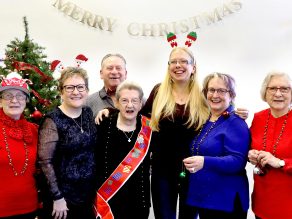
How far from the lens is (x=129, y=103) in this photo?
1866 millimetres

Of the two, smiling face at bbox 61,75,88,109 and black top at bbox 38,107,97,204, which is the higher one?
smiling face at bbox 61,75,88,109

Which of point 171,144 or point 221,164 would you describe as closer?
point 221,164

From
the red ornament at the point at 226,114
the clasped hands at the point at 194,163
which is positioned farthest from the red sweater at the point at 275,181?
the clasped hands at the point at 194,163

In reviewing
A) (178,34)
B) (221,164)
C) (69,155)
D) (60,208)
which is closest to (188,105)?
(221,164)

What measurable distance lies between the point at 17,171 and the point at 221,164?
102 cm

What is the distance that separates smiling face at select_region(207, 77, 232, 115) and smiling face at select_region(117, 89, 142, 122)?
395mm

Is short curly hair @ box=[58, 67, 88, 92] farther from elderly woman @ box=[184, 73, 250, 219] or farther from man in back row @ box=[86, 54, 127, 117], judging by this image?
elderly woman @ box=[184, 73, 250, 219]

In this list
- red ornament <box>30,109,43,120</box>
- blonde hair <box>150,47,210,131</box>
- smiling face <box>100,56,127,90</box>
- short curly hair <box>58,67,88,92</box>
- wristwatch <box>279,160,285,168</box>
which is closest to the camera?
wristwatch <box>279,160,285,168</box>

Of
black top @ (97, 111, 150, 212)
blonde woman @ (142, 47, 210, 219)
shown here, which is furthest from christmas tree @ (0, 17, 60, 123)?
blonde woman @ (142, 47, 210, 219)

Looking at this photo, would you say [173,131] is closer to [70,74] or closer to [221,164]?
[221,164]

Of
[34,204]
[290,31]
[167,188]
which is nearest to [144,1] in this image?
[290,31]

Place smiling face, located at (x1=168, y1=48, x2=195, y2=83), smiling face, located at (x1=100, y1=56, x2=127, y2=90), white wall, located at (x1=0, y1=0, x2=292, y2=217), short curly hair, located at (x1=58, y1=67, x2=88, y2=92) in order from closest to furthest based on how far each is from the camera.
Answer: short curly hair, located at (x1=58, y1=67, x2=88, y2=92) < smiling face, located at (x1=168, y1=48, x2=195, y2=83) < smiling face, located at (x1=100, y1=56, x2=127, y2=90) < white wall, located at (x1=0, y1=0, x2=292, y2=217)

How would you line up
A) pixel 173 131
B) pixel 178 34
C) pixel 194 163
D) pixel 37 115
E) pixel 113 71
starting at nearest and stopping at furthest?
pixel 194 163 < pixel 173 131 < pixel 37 115 < pixel 113 71 < pixel 178 34

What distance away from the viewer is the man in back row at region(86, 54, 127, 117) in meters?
2.47
